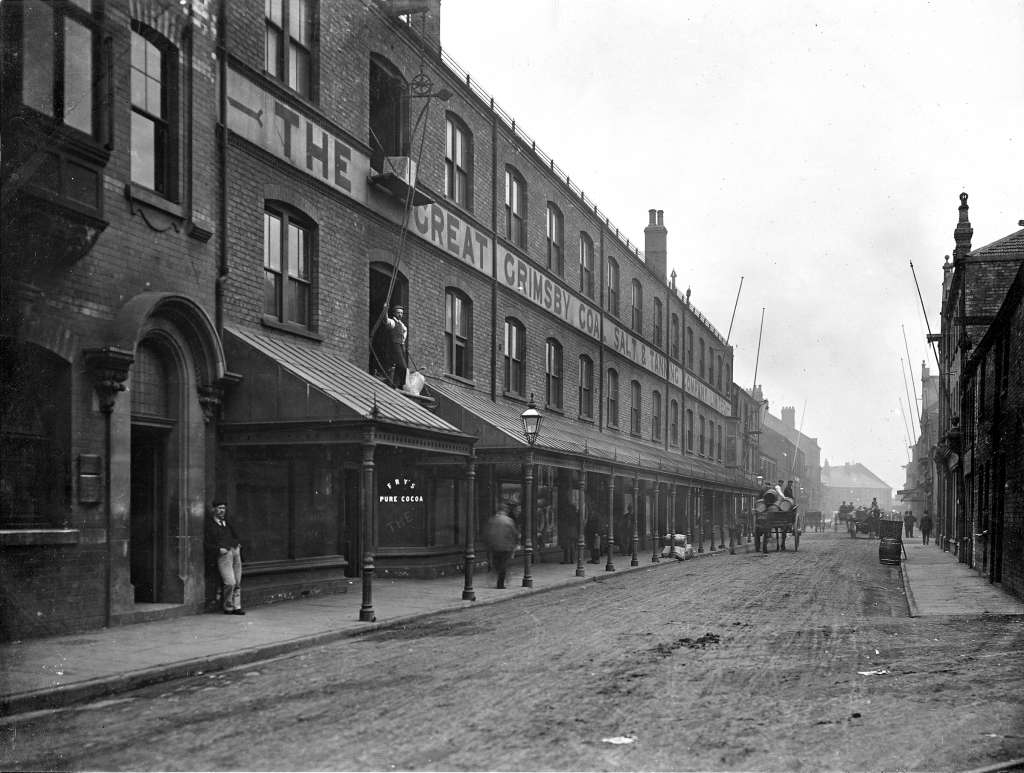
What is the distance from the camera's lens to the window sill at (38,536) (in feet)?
34.5

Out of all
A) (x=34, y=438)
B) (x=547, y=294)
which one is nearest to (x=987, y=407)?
(x=547, y=294)

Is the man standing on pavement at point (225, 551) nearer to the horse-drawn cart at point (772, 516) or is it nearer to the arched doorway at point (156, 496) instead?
the arched doorway at point (156, 496)

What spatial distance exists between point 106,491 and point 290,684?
426 cm

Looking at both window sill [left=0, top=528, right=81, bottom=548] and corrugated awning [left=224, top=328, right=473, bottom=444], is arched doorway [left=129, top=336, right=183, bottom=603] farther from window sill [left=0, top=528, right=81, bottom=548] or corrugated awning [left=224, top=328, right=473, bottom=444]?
window sill [left=0, top=528, right=81, bottom=548]

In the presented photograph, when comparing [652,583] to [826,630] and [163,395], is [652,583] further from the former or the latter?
[163,395]

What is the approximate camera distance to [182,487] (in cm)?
1344

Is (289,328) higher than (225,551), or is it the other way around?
(289,328)

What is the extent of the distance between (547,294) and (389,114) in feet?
29.1

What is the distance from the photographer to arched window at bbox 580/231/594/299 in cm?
3131

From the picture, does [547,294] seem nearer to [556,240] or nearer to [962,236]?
[556,240]

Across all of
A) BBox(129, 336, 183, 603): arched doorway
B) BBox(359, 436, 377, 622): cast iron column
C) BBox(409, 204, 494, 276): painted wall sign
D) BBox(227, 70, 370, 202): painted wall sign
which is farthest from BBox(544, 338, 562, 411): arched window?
BBox(129, 336, 183, 603): arched doorway

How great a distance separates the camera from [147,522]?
43.6 ft

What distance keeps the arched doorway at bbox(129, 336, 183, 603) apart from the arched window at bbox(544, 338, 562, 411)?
15.4 metres

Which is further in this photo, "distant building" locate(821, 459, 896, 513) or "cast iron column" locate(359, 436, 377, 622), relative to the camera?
"distant building" locate(821, 459, 896, 513)
